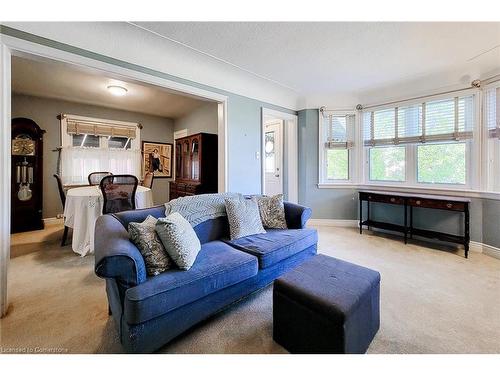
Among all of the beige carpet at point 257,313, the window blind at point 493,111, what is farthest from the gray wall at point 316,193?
the window blind at point 493,111

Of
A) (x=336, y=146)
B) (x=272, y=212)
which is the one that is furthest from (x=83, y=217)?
(x=336, y=146)

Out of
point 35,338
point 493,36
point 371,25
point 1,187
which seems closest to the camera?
point 35,338

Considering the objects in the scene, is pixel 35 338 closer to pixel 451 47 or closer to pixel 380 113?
pixel 451 47

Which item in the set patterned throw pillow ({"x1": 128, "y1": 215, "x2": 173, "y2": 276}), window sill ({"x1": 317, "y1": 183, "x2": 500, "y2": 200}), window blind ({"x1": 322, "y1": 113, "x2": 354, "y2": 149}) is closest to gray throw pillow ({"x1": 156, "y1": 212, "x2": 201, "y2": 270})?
patterned throw pillow ({"x1": 128, "y1": 215, "x2": 173, "y2": 276})

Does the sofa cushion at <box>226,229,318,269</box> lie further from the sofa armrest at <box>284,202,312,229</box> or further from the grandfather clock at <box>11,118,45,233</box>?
the grandfather clock at <box>11,118,45,233</box>

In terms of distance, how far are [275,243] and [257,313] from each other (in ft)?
2.04

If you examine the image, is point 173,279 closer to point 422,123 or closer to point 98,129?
point 422,123

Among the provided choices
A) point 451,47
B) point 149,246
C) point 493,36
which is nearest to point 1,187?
point 149,246

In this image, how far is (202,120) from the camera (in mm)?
4898

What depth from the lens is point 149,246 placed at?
1.56 meters

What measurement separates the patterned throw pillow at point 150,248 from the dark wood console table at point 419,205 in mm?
3393

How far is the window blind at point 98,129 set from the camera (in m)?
4.77

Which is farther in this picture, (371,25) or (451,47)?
(451,47)
